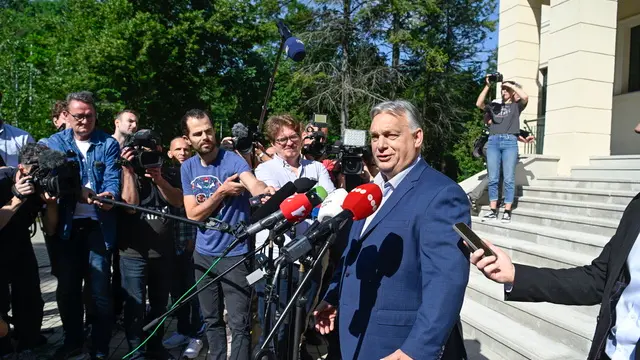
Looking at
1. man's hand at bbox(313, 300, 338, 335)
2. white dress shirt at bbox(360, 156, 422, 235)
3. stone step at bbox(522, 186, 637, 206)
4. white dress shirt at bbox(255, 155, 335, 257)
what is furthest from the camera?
stone step at bbox(522, 186, 637, 206)

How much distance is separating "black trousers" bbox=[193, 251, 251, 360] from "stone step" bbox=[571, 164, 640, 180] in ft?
18.2

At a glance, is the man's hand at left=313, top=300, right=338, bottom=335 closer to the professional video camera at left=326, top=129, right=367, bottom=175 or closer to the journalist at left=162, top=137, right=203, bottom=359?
the professional video camera at left=326, top=129, right=367, bottom=175

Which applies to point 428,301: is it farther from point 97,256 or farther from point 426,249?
point 97,256

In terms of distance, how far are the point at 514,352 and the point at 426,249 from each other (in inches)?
96.3

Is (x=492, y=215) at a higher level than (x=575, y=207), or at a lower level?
lower

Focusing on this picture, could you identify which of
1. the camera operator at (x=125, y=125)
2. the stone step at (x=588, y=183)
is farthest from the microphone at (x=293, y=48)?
the stone step at (x=588, y=183)

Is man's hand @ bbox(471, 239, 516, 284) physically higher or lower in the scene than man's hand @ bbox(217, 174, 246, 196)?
lower

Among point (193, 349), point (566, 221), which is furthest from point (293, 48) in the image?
point (566, 221)

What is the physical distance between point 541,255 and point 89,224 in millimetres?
4561

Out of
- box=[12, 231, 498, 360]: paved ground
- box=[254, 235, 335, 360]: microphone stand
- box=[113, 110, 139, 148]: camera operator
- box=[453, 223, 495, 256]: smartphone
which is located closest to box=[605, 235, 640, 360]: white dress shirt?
box=[453, 223, 495, 256]: smartphone

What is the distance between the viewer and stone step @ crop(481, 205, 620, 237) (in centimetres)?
497

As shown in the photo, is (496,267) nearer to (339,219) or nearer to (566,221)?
(339,219)

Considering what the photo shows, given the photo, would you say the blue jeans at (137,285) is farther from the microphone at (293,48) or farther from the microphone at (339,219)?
the microphone at (339,219)

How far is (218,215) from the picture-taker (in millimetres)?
3326
